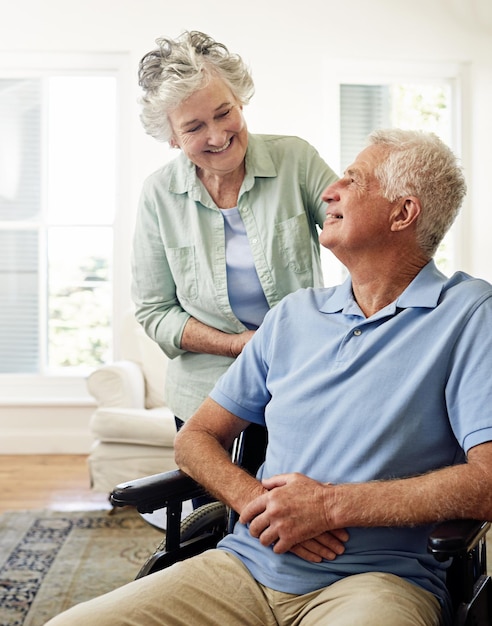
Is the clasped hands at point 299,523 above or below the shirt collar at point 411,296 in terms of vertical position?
below

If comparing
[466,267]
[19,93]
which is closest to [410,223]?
[466,267]

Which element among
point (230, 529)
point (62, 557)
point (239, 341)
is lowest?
point (62, 557)

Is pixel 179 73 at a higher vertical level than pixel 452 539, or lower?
higher

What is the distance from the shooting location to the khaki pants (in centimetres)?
124

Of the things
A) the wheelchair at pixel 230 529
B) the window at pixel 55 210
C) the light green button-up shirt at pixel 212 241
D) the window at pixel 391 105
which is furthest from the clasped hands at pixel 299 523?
the window at pixel 55 210

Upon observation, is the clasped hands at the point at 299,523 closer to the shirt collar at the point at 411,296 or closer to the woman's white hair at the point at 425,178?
the shirt collar at the point at 411,296

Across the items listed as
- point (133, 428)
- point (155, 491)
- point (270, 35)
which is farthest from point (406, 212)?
point (270, 35)

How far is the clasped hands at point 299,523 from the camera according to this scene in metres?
1.36

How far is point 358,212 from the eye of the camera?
5.11ft

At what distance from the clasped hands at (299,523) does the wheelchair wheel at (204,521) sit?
313 mm

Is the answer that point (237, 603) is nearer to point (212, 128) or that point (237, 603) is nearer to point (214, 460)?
point (214, 460)

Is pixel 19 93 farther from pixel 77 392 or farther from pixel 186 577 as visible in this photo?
pixel 186 577

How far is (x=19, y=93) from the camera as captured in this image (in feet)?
16.8

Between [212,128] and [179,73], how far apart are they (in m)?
0.14
